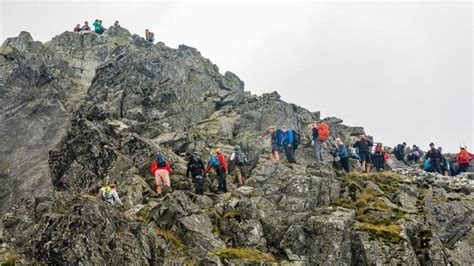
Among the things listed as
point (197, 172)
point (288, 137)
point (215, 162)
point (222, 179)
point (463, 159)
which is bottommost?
point (222, 179)

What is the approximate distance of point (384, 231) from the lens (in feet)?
83.3

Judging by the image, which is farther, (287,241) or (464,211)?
(464,211)

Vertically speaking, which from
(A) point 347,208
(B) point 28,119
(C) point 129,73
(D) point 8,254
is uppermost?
(C) point 129,73

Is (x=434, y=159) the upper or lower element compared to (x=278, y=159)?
upper

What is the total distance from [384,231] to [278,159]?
13.1 meters

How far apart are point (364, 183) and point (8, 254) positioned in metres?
22.1

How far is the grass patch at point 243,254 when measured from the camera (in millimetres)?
23109

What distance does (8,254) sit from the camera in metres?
21.4

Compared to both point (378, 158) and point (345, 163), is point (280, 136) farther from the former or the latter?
point (378, 158)

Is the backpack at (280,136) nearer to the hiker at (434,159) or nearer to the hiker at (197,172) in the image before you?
the hiker at (197,172)

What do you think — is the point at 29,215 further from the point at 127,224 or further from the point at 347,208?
the point at 347,208

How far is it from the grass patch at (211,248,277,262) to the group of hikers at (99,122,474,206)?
743 cm

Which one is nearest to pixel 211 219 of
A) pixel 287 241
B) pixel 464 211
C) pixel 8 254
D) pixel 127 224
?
pixel 287 241

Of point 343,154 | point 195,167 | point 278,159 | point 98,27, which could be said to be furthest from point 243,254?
point 98,27
